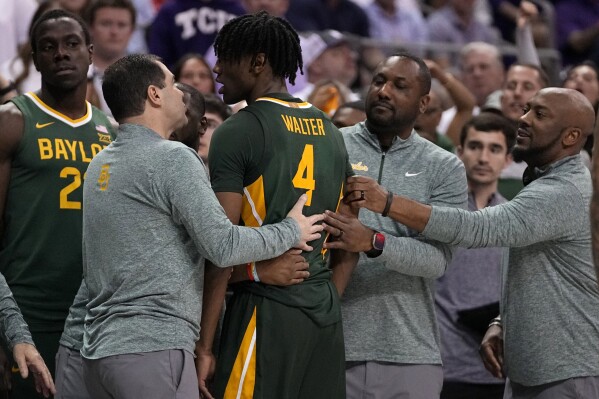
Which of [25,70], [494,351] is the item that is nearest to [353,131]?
[494,351]

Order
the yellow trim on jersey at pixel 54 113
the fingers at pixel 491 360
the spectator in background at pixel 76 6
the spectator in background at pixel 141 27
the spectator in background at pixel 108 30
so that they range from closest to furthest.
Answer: the yellow trim on jersey at pixel 54 113, the fingers at pixel 491 360, the spectator in background at pixel 108 30, the spectator in background at pixel 76 6, the spectator in background at pixel 141 27

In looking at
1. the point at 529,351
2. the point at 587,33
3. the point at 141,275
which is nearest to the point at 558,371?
the point at 529,351

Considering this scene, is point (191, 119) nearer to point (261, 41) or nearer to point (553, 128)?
point (261, 41)

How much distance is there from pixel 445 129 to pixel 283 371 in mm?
4498

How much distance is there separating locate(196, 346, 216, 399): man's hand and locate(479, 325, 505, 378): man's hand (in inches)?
60.0

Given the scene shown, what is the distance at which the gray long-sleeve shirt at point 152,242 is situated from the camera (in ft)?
12.9

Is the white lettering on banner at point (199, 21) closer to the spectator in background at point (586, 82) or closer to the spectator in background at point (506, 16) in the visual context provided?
the spectator in background at point (586, 82)

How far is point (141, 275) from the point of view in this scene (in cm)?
398

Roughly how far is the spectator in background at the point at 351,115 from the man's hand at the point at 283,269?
1.96 m

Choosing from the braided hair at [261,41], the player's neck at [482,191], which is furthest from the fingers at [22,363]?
the player's neck at [482,191]

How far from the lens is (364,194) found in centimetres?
455

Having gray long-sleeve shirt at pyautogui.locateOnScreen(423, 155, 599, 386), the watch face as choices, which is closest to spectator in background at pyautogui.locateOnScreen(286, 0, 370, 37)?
gray long-sleeve shirt at pyautogui.locateOnScreen(423, 155, 599, 386)

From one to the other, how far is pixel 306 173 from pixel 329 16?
21.1 ft

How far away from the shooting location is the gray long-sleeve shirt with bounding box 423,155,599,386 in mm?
4730
